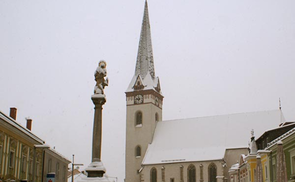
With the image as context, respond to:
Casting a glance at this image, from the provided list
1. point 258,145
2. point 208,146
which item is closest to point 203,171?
point 208,146

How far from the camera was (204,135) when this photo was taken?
2574 inches

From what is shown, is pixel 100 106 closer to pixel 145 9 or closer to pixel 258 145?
pixel 258 145

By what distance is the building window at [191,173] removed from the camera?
61.9 metres

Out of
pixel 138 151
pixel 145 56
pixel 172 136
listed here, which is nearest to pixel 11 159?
pixel 138 151

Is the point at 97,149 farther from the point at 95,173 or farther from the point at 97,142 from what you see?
the point at 95,173

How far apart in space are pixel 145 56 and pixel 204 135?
56.1 feet

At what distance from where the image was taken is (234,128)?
63.7 meters

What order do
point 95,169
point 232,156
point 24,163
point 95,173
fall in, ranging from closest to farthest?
point 95,169
point 95,173
point 24,163
point 232,156

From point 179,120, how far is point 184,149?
264 inches

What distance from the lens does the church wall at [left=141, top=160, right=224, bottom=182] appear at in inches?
2394

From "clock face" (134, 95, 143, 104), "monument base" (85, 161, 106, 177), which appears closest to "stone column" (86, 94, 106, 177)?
"monument base" (85, 161, 106, 177)

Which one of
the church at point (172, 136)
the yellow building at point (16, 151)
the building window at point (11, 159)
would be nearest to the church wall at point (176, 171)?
the church at point (172, 136)

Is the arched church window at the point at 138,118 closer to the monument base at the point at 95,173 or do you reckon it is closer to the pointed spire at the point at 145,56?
the pointed spire at the point at 145,56

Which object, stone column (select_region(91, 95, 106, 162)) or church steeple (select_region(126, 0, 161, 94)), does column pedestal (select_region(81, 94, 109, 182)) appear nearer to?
stone column (select_region(91, 95, 106, 162))
